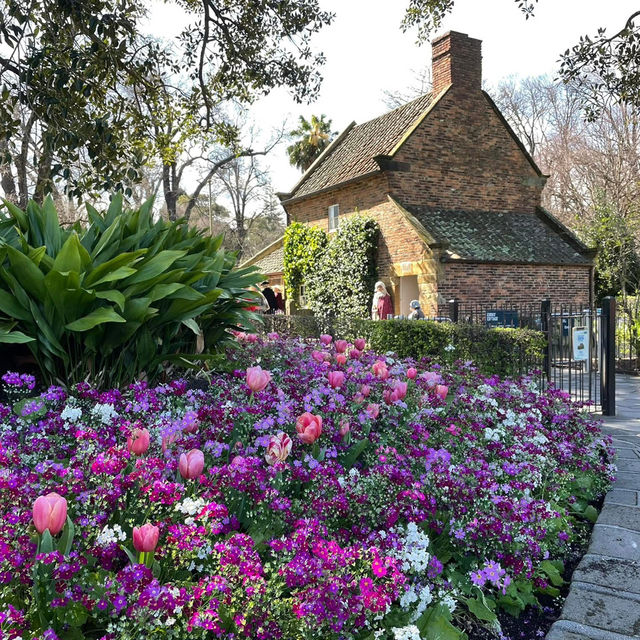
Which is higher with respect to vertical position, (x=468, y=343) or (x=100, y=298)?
(x=100, y=298)

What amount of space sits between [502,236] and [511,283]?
67.7 inches

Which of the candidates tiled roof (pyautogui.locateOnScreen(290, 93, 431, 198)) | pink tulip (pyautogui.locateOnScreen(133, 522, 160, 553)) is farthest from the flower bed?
tiled roof (pyautogui.locateOnScreen(290, 93, 431, 198))

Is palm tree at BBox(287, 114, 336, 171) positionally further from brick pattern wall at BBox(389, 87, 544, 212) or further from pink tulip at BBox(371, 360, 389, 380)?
pink tulip at BBox(371, 360, 389, 380)

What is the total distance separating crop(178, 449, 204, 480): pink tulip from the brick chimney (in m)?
18.1

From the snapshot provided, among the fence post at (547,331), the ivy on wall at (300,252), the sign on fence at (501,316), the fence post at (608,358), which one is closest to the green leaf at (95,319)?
the fence post at (547,331)

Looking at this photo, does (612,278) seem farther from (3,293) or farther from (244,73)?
(3,293)

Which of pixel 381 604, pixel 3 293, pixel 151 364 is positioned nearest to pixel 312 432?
pixel 381 604

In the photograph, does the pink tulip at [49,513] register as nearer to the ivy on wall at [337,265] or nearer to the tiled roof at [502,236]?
the tiled roof at [502,236]

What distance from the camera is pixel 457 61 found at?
1750 centimetres

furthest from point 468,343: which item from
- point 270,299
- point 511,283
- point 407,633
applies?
point 511,283

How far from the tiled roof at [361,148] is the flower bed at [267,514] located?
1481cm

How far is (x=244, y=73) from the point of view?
8445 mm

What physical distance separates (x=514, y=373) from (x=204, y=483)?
5635mm

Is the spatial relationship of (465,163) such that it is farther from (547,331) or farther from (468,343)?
(468,343)
